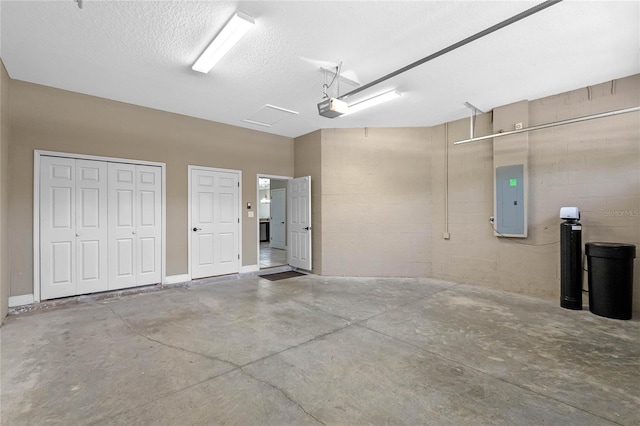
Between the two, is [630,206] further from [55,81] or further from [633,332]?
[55,81]

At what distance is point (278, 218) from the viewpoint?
979 centimetres

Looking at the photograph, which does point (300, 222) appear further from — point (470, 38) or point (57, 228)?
point (470, 38)

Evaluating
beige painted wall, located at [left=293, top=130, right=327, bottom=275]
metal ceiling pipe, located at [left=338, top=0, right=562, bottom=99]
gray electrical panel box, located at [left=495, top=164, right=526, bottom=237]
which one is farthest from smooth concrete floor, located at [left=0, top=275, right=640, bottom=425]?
metal ceiling pipe, located at [left=338, top=0, right=562, bottom=99]

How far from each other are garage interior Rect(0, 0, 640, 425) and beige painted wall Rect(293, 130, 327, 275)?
58mm

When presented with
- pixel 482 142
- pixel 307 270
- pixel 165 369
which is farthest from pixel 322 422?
pixel 482 142

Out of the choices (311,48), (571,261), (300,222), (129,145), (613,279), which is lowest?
(613,279)

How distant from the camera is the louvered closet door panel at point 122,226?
446cm

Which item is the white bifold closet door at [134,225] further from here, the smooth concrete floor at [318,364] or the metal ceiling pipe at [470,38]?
the metal ceiling pipe at [470,38]

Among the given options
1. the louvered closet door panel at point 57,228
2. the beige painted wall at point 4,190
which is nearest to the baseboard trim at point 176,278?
the louvered closet door panel at point 57,228

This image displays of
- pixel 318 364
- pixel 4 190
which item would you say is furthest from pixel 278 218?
pixel 318 364

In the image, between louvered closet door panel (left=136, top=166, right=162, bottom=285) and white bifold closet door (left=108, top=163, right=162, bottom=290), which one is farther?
louvered closet door panel (left=136, top=166, right=162, bottom=285)

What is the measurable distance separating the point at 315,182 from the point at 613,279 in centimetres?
476

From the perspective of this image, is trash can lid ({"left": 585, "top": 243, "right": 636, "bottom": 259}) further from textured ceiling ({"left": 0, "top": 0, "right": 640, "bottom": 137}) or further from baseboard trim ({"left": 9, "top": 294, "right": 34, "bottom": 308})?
baseboard trim ({"left": 9, "top": 294, "right": 34, "bottom": 308})

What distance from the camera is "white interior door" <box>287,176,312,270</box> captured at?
6020 mm
